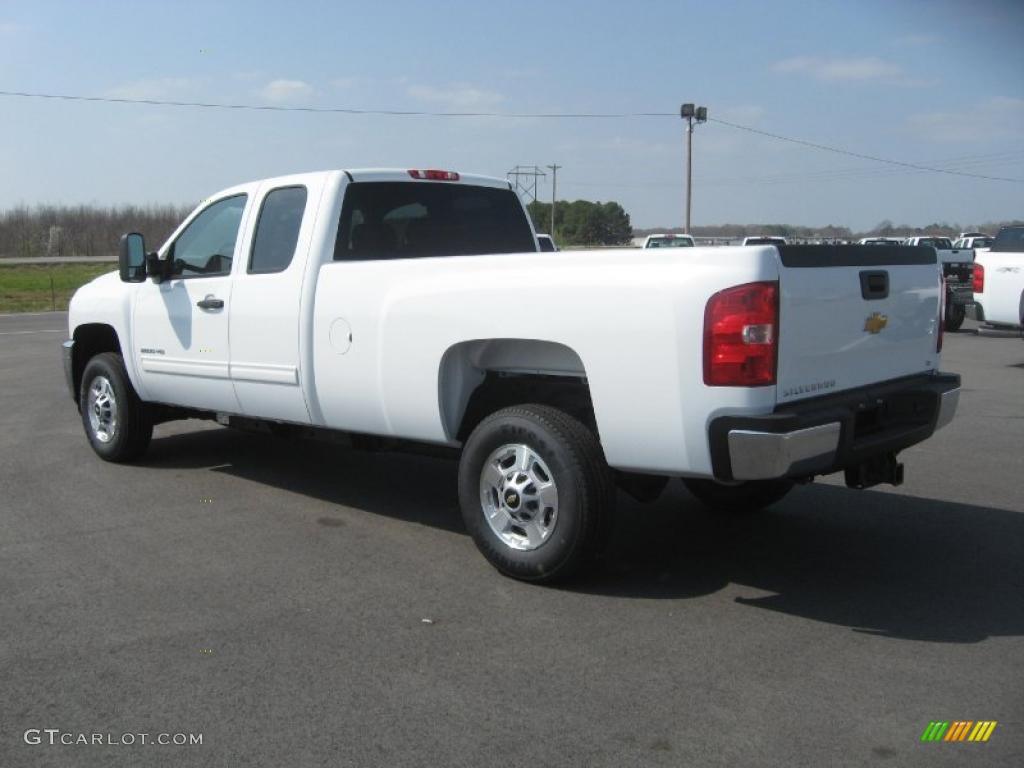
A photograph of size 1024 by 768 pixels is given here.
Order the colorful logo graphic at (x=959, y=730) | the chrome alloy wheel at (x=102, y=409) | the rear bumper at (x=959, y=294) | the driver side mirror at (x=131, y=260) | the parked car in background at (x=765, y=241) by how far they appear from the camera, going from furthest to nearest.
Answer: the rear bumper at (x=959, y=294), the chrome alloy wheel at (x=102, y=409), the driver side mirror at (x=131, y=260), the parked car in background at (x=765, y=241), the colorful logo graphic at (x=959, y=730)

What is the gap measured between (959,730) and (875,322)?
6.69 ft

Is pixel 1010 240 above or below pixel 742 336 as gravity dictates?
above

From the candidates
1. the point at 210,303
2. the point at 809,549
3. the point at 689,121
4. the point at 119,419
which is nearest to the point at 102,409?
the point at 119,419

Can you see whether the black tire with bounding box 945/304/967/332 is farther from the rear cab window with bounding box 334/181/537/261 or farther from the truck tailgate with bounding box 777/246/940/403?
the truck tailgate with bounding box 777/246/940/403

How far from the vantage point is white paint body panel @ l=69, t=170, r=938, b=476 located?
4.31m

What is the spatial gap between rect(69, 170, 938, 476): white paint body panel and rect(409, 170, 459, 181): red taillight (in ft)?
0.48

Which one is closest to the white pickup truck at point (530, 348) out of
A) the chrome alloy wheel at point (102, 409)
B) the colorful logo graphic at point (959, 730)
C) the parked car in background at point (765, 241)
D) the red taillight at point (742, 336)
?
the red taillight at point (742, 336)

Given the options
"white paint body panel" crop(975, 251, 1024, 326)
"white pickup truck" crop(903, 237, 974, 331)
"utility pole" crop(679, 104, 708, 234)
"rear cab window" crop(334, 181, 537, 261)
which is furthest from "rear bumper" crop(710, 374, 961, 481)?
"utility pole" crop(679, 104, 708, 234)

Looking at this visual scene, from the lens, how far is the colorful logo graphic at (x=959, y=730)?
11.2 feet

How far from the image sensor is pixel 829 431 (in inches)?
172

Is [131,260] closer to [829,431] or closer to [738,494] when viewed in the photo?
[738,494]

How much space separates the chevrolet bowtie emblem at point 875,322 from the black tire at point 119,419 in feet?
17.5

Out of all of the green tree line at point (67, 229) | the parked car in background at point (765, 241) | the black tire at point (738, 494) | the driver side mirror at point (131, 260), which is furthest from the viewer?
the green tree line at point (67, 229)

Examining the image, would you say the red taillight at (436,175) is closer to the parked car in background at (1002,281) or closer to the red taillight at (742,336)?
the red taillight at (742,336)
